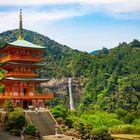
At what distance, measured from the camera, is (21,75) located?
160 ft

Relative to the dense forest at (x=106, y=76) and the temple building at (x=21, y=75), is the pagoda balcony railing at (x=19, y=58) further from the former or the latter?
the dense forest at (x=106, y=76)

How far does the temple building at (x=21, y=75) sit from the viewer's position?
48188 millimetres

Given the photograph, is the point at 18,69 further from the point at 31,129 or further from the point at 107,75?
the point at 107,75

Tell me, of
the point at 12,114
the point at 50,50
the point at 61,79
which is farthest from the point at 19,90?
the point at 50,50

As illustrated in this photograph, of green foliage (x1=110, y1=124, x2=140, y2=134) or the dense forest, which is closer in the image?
green foliage (x1=110, y1=124, x2=140, y2=134)

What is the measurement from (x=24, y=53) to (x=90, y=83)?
48.8m

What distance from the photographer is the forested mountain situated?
287ft

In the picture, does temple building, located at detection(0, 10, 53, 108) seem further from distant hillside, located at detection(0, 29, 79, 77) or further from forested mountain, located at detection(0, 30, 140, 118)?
distant hillside, located at detection(0, 29, 79, 77)

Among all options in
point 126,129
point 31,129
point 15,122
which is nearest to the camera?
point 31,129

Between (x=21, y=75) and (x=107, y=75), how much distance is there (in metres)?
52.1

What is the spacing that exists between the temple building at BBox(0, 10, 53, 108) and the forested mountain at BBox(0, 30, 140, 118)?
36.1m

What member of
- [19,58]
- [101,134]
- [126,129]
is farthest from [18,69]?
[101,134]

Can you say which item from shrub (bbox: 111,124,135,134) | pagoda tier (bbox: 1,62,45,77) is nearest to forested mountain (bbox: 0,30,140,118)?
shrub (bbox: 111,124,135,134)

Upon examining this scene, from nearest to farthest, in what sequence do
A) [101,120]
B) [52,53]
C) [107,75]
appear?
[101,120]
[107,75]
[52,53]
